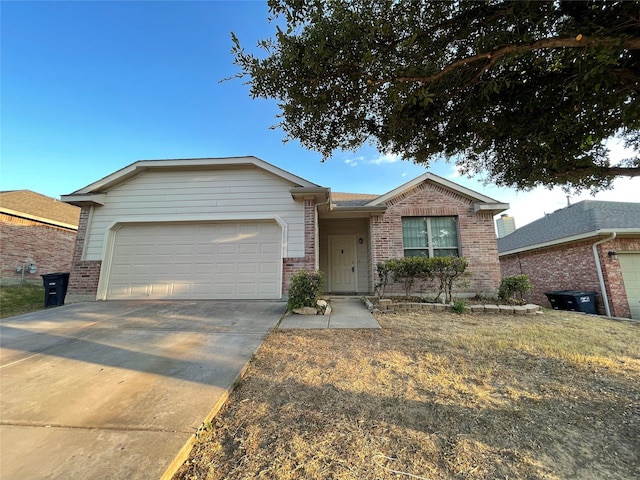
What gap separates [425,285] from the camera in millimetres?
8820

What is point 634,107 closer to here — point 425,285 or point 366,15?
point 366,15

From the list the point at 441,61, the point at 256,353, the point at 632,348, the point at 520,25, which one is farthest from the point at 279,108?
the point at 632,348

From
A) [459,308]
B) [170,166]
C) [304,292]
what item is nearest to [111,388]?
[304,292]

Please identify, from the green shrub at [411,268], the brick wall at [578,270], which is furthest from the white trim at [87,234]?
the brick wall at [578,270]

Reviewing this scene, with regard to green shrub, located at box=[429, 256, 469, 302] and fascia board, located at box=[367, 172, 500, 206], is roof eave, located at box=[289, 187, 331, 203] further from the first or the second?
green shrub, located at box=[429, 256, 469, 302]

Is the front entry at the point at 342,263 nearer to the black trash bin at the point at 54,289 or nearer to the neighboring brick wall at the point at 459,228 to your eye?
the neighboring brick wall at the point at 459,228

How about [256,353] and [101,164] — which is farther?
[101,164]

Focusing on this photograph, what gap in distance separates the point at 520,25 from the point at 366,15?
167cm

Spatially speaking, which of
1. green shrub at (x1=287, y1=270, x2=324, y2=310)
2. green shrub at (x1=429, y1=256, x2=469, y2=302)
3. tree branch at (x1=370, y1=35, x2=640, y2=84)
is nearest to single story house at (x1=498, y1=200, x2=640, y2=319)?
green shrub at (x1=429, y1=256, x2=469, y2=302)

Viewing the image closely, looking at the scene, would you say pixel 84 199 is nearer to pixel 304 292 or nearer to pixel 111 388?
pixel 304 292

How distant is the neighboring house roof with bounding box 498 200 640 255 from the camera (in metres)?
9.35

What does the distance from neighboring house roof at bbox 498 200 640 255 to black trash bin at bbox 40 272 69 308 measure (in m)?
16.9

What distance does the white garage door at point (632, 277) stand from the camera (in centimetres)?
874

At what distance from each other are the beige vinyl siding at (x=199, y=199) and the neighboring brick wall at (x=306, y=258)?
0.65 ft
